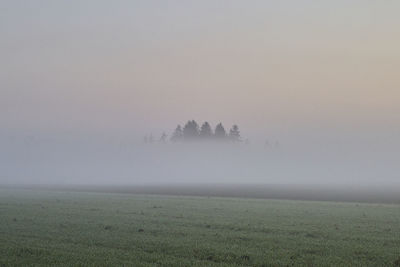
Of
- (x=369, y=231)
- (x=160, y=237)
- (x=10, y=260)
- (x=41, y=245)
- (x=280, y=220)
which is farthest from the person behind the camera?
(x=280, y=220)

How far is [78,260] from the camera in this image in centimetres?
1667

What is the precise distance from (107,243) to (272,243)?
7.94 m

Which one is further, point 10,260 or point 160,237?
point 160,237

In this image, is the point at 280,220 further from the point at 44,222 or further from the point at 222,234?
the point at 44,222

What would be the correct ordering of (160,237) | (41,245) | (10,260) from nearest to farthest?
(10,260), (41,245), (160,237)

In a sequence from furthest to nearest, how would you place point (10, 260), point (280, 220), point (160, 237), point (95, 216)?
point (95, 216), point (280, 220), point (160, 237), point (10, 260)

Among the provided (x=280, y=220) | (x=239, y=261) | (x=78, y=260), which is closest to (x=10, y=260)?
(x=78, y=260)

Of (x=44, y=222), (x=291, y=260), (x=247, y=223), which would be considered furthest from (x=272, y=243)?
(x=44, y=222)

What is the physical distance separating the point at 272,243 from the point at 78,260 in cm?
908

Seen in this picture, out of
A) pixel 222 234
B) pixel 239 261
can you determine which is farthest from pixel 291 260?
pixel 222 234

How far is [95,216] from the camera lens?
106 ft

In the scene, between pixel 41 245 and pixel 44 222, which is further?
pixel 44 222

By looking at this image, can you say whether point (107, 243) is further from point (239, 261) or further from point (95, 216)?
point (95, 216)

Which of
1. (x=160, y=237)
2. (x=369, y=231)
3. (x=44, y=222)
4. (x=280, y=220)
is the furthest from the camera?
(x=280, y=220)
